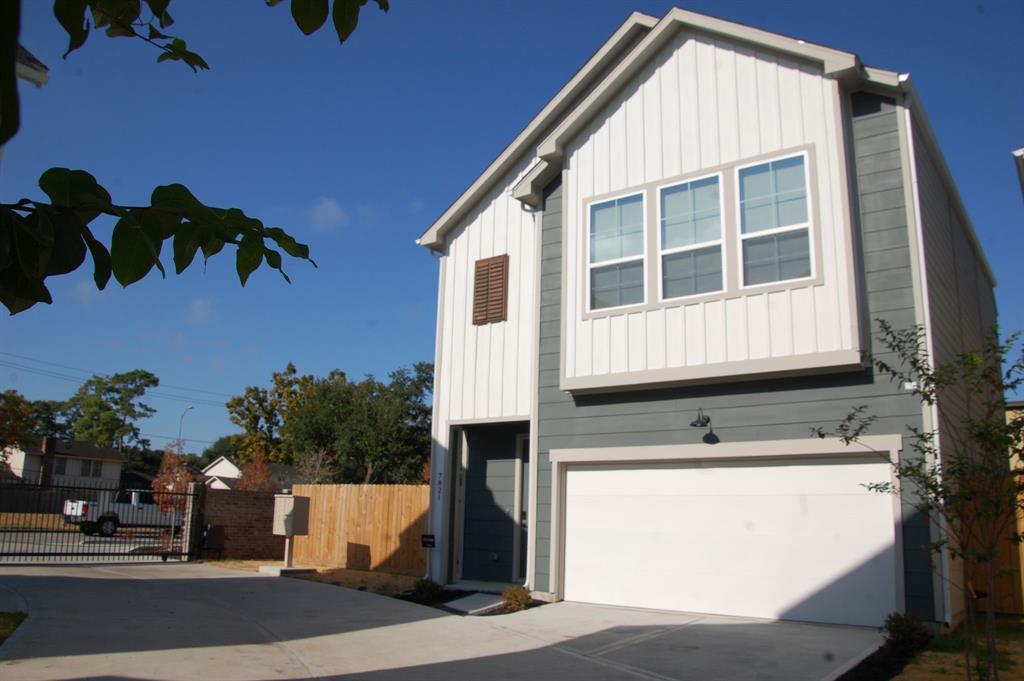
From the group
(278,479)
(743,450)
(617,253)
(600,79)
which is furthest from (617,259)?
(278,479)

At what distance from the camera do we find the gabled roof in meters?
10.9

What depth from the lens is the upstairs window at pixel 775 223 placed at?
10.6 meters

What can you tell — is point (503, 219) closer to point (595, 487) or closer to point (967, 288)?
point (595, 487)

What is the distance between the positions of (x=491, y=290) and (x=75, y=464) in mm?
52777

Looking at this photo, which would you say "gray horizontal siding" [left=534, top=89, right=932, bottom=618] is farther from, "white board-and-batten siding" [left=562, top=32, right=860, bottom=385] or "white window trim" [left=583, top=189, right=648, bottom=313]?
"white window trim" [left=583, top=189, right=648, bottom=313]

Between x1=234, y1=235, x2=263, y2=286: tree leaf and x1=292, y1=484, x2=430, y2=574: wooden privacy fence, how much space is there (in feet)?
47.1

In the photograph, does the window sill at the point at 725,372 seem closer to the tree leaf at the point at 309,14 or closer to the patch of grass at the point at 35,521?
the tree leaf at the point at 309,14

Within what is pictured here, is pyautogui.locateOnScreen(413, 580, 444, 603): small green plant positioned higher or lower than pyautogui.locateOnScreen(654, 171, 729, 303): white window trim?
lower

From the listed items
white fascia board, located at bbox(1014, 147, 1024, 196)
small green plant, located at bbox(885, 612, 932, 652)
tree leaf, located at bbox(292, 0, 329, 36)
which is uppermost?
white fascia board, located at bbox(1014, 147, 1024, 196)

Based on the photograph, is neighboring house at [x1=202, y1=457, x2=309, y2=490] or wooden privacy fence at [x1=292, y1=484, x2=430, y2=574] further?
neighboring house at [x1=202, y1=457, x2=309, y2=490]

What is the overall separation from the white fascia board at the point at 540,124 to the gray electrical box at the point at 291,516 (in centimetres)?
587

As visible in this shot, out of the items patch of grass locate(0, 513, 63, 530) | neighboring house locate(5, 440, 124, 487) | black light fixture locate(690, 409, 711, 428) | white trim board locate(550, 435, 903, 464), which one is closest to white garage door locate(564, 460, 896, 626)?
white trim board locate(550, 435, 903, 464)

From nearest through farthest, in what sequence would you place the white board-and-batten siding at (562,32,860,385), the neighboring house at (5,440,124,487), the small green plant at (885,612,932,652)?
the small green plant at (885,612,932,652) → the white board-and-batten siding at (562,32,860,385) → the neighboring house at (5,440,124,487)

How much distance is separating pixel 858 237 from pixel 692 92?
333 cm
